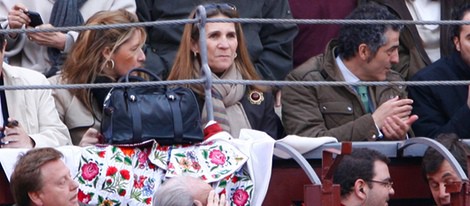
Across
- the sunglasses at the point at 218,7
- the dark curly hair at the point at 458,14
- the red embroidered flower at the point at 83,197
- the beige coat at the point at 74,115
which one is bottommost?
the red embroidered flower at the point at 83,197

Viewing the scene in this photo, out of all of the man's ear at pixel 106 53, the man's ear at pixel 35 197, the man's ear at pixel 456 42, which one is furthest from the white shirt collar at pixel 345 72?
the man's ear at pixel 35 197

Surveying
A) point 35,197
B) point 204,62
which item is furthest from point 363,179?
point 35,197

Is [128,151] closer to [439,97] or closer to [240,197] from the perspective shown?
[240,197]

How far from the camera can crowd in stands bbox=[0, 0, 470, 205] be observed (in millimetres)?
7977

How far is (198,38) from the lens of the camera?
8422 mm

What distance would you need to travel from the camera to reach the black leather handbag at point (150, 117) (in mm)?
7328

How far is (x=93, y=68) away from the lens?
27.2ft

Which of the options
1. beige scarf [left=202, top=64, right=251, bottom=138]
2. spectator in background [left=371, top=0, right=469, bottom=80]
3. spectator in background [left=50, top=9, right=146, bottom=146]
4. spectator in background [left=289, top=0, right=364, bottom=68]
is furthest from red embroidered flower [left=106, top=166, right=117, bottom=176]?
spectator in background [left=371, top=0, right=469, bottom=80]

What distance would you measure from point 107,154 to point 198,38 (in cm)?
129

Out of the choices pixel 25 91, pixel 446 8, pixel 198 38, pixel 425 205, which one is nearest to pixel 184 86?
pixel 198 38

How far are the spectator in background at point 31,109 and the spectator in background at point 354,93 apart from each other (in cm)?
148

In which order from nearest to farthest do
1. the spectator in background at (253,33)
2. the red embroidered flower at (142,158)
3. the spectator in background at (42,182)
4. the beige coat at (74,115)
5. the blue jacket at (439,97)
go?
the spectator in background at (42,182), the red embroidered flower at (142,158), the beige coat at (74,115), the blue jacket at (439,97), the spectator in background at (253,33)

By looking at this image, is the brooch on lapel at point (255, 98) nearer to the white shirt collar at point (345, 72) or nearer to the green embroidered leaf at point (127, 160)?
the white shirt collar at point (345, 72)

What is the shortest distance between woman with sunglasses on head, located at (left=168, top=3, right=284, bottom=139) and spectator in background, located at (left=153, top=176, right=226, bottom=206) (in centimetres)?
142
